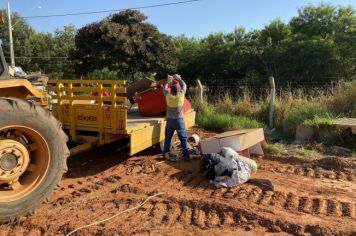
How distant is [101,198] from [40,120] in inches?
59.2

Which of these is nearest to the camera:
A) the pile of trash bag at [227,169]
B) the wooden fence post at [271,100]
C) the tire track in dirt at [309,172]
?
the pile of trash bag at [227,169]

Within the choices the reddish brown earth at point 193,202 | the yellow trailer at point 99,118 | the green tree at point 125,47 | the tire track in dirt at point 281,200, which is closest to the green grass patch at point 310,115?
the reddish brown earth at point 193,202

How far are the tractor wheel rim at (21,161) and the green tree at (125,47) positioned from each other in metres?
14.3

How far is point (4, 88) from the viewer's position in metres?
4.63

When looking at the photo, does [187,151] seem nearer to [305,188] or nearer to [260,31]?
[305,188]

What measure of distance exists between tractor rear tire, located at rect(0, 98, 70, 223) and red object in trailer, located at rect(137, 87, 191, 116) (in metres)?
3.48

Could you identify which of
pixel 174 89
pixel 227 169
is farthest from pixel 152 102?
pixel 227 169

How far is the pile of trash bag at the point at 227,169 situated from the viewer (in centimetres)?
580

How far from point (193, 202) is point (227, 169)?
1.06m

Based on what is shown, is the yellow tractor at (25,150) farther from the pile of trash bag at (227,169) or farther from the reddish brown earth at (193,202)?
the pile of trash bag at (227,169)

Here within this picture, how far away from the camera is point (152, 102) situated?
8055 millimetres

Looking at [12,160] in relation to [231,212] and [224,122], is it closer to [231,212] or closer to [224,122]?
[231,212]

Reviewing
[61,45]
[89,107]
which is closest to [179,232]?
[89,107]

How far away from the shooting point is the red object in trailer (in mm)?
7945
